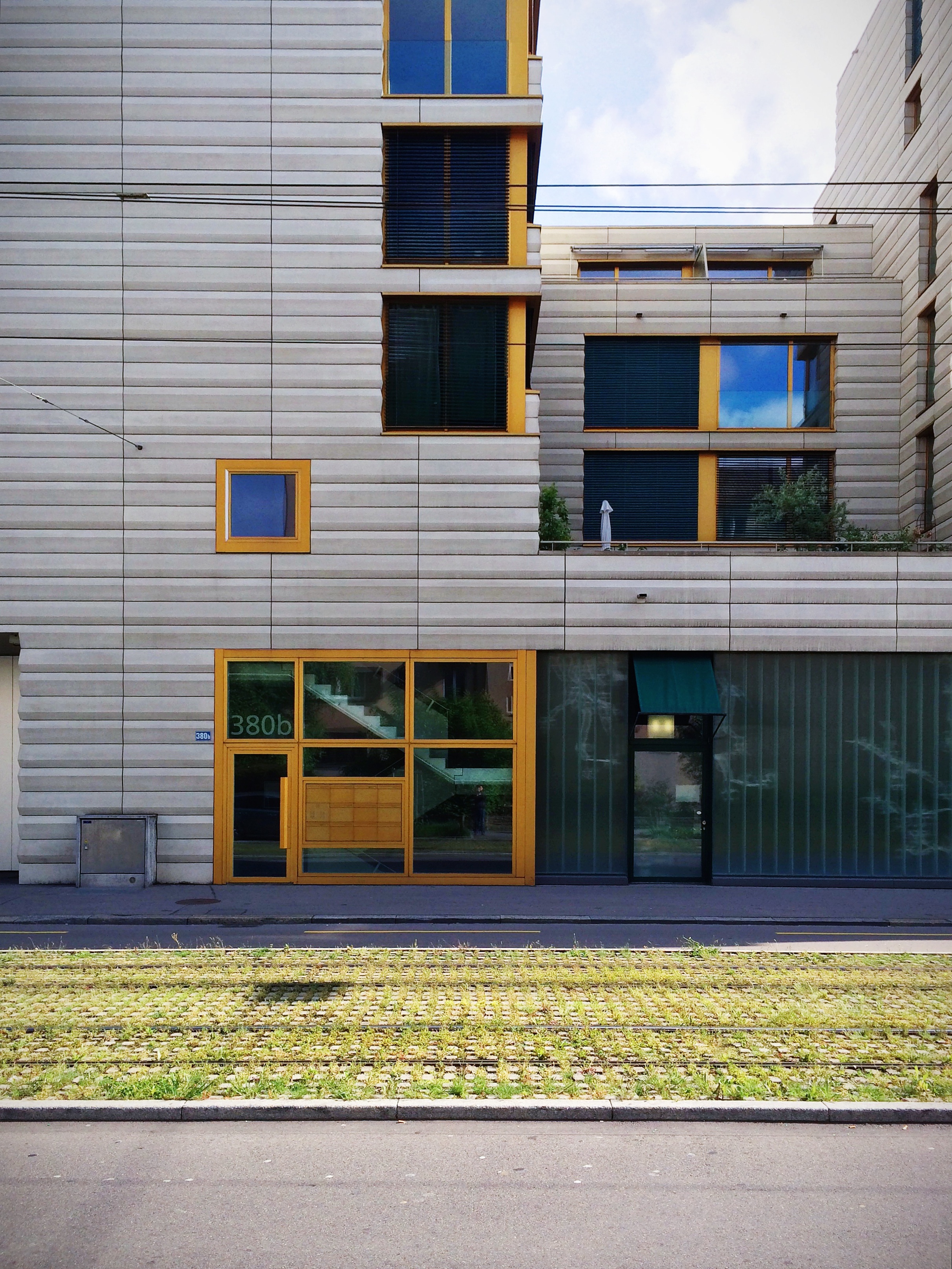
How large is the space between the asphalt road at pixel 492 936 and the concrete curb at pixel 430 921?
49mm

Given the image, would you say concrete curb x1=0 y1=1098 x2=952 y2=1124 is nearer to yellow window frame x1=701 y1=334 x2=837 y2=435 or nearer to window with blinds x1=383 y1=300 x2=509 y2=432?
window with blinds x1=383 y1=300 x2=509 y2=432

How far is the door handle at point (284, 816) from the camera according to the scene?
15875 millimetres

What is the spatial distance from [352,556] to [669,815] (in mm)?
6799

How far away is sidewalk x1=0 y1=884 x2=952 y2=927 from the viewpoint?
1344 centimetres

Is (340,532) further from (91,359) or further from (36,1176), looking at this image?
(36,1176)

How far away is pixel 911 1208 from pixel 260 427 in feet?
46.4

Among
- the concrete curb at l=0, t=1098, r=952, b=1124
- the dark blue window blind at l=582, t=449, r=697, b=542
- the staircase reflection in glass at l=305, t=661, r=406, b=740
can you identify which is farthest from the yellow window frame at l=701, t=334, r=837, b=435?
the concrete curb at l=0, t=1098, r=952, b=1124

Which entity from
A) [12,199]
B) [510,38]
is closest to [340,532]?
[12,199]

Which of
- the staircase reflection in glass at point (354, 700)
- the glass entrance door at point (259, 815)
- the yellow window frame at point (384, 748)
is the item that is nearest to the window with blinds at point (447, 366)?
the yellow window frame at point (384, 748)

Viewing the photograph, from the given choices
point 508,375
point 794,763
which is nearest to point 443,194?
point 508,375

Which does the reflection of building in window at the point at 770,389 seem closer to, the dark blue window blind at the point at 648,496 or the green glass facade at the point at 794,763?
the dark blue window blind at the point at 648,496

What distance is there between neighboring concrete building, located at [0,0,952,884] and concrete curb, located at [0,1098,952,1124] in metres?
9.27

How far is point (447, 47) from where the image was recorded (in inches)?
656

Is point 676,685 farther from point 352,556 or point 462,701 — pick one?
point 352,556
